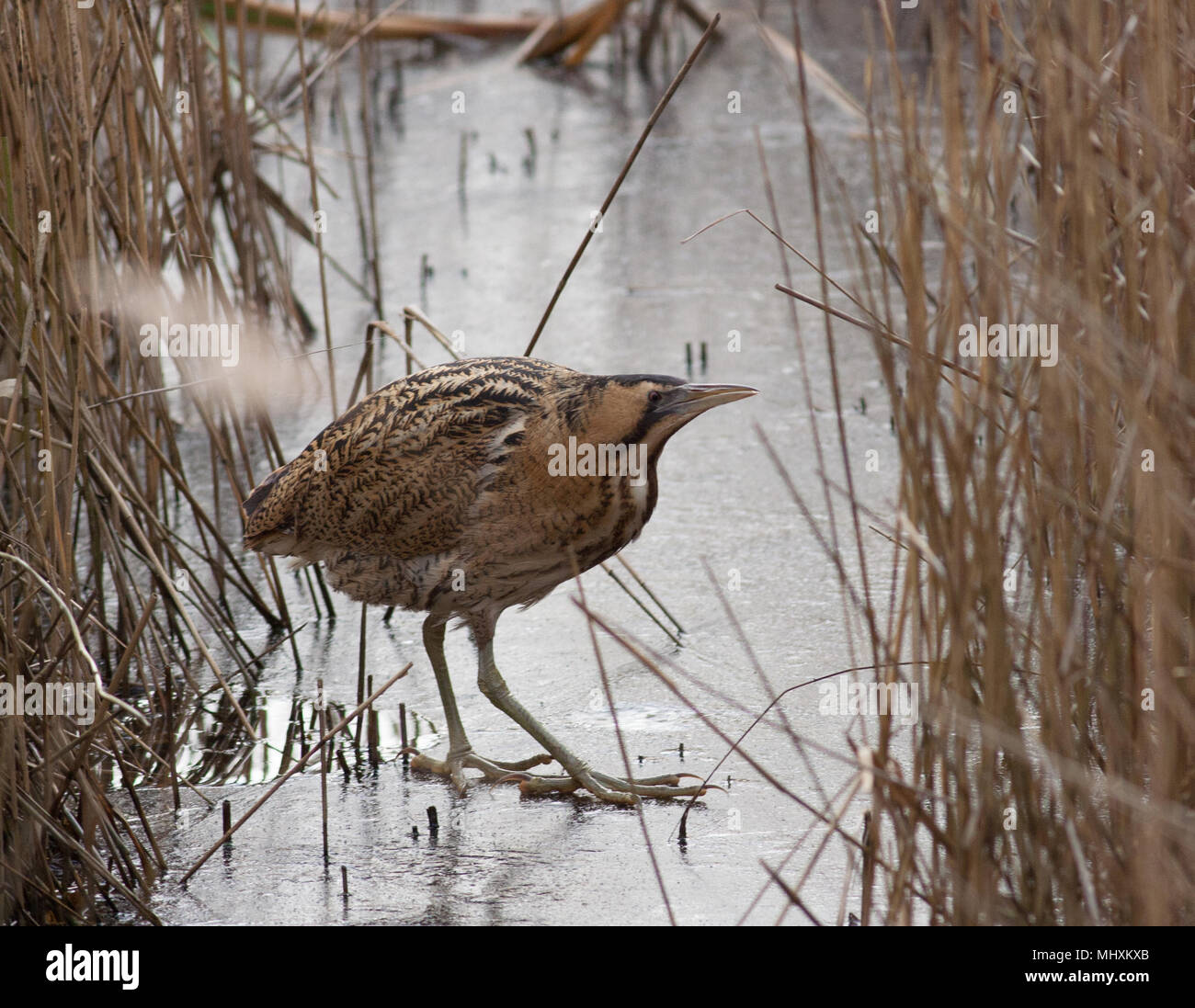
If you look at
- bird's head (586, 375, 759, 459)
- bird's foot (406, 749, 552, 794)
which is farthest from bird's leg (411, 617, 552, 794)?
bird's head (586, 375, 759, 459)

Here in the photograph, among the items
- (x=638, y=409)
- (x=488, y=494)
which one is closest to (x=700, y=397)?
(x=638, y=409)

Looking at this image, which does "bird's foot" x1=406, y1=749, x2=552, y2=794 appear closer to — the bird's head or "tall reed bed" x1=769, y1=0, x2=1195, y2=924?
the bird's head

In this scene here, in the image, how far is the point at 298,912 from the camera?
2711mm

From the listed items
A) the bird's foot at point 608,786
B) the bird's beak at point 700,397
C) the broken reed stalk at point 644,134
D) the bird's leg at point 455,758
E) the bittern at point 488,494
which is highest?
the broken reed stalk at point 644,134

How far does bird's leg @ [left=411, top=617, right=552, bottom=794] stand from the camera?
3193mm

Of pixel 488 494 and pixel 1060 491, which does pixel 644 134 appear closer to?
pixel 488 494

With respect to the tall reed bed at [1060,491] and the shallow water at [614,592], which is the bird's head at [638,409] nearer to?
the shallow water at [614,592]

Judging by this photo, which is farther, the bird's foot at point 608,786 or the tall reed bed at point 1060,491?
the bird's foot at point 608,786

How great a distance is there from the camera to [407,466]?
322 centimetres

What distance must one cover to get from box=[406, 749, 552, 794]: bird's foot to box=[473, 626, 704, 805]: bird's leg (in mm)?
39

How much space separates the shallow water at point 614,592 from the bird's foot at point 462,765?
3 centimetres

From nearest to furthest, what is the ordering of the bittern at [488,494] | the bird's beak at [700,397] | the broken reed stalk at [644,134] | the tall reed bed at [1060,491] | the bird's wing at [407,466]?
1. the tall reed bed at [1060,491]
2. the broken reed stalk at [644,134]
3. the bird's beak at [700,397]
4. the bittern at [488,494]
5. the bird's wing at [407,466]

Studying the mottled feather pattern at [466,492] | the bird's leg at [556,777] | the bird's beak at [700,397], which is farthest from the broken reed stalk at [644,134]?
the bird's leg at [556,777]

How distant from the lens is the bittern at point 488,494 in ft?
10.0
